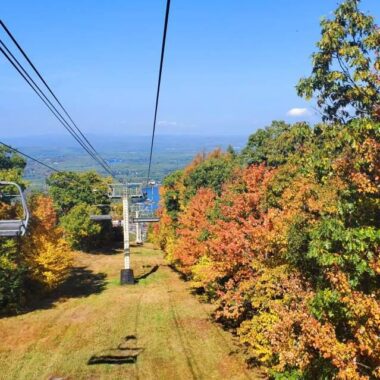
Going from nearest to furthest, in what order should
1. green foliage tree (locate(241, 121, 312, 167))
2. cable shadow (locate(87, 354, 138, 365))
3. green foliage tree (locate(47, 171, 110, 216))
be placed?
cable shadow (locate(87, 354, 138, 365)), green foliage tree (locate(241, 121, 312, 167)), green foliage tree (locate(47, 171, 110, 216))

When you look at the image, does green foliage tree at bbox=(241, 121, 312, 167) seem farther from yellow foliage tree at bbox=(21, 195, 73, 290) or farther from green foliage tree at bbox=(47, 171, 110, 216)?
green foliage tree at bbox=(47, 171, 110, 216)

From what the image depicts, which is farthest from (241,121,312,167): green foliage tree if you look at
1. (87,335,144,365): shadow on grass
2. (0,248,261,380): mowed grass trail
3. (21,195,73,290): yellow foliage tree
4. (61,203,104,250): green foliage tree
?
(61,203,104,250): green foliage tree

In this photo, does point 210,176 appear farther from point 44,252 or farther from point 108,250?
point 108,250

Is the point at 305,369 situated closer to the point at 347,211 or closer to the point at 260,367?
the point at 347,211

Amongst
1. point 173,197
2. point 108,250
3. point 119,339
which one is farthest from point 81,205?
point 119,339

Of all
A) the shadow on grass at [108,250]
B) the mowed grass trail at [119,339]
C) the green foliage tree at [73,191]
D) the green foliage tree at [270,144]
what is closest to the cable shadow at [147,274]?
the mowed grass trail at [119,339]

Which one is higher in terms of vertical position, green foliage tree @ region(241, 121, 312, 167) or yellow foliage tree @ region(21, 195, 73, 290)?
green foliage tree @ region(241, 121, 312, 167)

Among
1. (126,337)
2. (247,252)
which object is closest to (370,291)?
(247,252)
